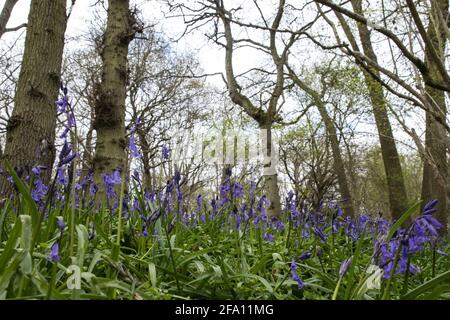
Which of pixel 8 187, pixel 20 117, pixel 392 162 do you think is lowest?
pixel 8 187

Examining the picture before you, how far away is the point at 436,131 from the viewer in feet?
13.9

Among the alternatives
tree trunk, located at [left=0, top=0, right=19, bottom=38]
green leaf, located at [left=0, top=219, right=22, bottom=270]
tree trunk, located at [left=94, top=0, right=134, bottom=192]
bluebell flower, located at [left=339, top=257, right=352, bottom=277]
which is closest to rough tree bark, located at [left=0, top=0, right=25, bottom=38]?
tree trunk, located at [left=0, top=0, right=19, bottom=38]

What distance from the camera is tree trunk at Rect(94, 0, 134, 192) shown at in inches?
197

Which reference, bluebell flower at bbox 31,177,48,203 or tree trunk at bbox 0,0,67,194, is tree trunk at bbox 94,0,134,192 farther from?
bluebell flower at bbox 31,177,48,203

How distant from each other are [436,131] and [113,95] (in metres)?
3.76

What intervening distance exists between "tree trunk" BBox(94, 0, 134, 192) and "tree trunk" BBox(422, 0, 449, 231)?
3.24 metres

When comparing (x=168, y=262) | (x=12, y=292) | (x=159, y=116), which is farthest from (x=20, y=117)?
(x=159, y=116)

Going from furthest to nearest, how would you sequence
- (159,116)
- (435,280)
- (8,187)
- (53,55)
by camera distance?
1. (159,116)
2. (53,55)
3. (8,187)
4. (435,280)

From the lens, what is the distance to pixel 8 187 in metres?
4.10

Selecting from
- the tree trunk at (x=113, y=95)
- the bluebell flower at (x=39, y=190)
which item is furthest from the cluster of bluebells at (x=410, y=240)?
the tree trunk at (x=113, y=95)

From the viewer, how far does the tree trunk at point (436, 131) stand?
273 cm

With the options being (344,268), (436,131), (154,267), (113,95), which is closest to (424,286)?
(344,268)

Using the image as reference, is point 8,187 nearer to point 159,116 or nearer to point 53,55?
point 53,55
